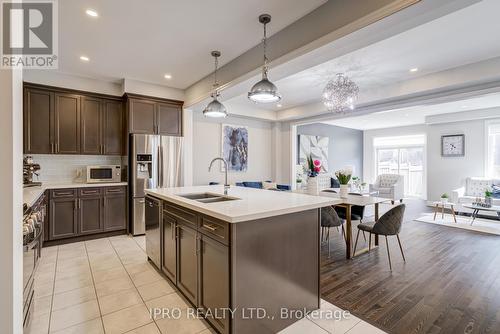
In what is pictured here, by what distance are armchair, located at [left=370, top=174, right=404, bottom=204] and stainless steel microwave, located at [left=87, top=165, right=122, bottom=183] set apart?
302 inches

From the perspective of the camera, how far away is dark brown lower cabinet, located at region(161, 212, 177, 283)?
7.93 feet

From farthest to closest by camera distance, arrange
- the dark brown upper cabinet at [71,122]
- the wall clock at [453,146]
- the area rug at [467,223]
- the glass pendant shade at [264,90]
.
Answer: the wall clock at [453,146], the area rug at [467,223], the dark brown upper cabinet at [71,122], the glass pendant shade at [264,90]

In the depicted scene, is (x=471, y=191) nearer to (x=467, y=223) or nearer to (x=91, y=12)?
(x=467, y=223)

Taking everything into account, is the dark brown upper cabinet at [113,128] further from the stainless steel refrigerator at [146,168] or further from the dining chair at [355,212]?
the dining chair at [355,212]

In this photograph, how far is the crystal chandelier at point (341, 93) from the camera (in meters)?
3.89

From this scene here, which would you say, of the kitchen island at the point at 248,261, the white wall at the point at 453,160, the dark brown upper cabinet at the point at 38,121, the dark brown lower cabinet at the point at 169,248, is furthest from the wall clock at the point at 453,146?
the dark brown upper cabinet at the point at 38,121

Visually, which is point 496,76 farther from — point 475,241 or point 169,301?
point 169,301

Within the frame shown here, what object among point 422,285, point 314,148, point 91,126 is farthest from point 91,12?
point 314,148

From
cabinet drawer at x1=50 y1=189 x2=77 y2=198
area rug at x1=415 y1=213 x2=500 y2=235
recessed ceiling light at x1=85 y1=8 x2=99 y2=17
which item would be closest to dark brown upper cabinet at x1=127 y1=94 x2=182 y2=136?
cabinet drawer at x1=50 y1=189 x2=77 y2=198

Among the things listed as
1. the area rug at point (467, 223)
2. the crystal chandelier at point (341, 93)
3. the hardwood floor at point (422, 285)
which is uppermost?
the crystal chandelier at point (341, 93)

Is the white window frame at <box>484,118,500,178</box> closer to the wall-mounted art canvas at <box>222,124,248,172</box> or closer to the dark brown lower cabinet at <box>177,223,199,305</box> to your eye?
the wall-mounted art canvas at <box>222,124,248,172</box>

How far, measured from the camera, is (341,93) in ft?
12.9
